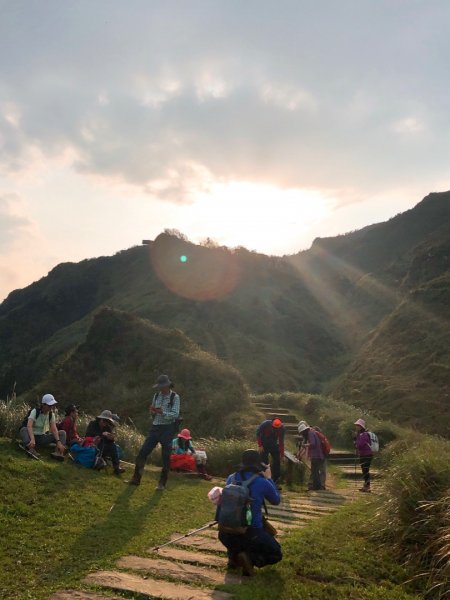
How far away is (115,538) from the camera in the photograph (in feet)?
19.4

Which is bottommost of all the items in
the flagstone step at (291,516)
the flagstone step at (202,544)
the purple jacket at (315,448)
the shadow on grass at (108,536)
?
the flagstone step at (291,516)

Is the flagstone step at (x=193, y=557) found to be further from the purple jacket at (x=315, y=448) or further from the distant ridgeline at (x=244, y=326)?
the distant ridgeline at (x=244, y=326)

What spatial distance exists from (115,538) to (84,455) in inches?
150

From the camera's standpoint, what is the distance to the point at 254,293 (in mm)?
52312

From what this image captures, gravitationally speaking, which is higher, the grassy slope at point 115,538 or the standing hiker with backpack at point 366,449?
the grassy slope at point 115,538

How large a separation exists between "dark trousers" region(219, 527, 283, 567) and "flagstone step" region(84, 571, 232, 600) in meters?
0.63

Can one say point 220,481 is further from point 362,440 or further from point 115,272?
point 115,272

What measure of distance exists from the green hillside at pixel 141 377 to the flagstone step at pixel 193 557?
11.0 meters

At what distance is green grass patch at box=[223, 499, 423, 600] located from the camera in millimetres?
4633

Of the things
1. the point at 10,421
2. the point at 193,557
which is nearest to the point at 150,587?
the point at 193,557

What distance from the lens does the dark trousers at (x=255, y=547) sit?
201 inches

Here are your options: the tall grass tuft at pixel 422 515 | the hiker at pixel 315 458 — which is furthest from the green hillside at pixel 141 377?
the tall grass tuft at pixel 422 515

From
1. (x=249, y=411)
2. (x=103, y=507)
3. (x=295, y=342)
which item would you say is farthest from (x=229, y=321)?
(x=103, y=507)

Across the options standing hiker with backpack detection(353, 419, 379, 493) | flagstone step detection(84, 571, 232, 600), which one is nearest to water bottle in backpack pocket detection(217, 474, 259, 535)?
flagstone step detection(84, 571, 232, 600)
